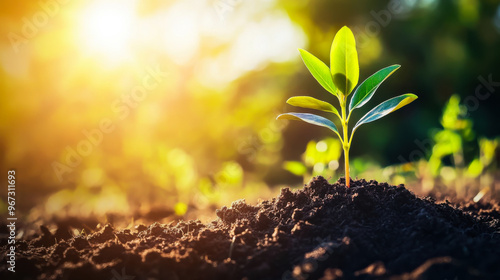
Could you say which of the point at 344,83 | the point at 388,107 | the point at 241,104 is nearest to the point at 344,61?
the point at 344,83

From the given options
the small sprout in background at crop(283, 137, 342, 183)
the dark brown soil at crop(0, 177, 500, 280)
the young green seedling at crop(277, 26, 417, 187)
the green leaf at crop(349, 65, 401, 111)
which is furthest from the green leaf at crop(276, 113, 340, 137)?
the small sprout in background at crop(283, 137, 342, 183)

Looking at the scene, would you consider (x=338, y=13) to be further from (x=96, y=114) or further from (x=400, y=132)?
(x=96, y=114)

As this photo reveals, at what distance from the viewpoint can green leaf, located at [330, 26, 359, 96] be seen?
1.42 meters

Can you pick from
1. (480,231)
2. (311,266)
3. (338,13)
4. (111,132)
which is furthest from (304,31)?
(311,266)

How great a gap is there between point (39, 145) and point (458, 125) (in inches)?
217

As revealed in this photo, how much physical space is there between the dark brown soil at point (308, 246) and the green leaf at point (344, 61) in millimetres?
454

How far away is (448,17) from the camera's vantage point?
19.9 ft

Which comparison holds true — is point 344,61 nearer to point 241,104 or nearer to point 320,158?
point 320,158

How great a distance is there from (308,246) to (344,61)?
2.52ft

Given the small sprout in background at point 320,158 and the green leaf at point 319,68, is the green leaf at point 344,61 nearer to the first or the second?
the green leaf at point 319,68

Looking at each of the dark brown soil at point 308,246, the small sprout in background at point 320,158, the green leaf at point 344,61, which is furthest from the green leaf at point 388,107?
the small sprout in background at point 320,158

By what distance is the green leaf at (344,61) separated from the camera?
142 centimetres

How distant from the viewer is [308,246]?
1224 millimetres

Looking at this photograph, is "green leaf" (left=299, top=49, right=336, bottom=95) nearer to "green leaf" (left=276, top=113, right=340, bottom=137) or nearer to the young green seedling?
the young green seedling
